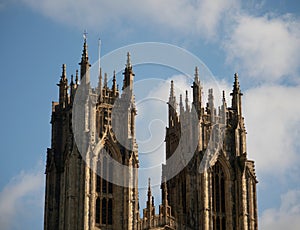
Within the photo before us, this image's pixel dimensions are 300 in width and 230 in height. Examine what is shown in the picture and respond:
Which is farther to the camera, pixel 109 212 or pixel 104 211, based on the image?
pixel 109 212

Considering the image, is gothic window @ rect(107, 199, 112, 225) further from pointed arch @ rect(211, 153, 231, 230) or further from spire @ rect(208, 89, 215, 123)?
spire @ rect(208, 89, 215, 123)

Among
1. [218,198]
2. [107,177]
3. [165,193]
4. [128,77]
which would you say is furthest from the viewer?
[218,198]

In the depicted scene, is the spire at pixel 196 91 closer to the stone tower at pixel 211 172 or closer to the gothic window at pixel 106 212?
the stone tower at pixel 211 172

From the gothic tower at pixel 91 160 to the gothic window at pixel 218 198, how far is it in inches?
264

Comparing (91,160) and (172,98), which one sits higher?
(172,98)

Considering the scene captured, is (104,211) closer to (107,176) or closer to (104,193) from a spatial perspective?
(104,193)

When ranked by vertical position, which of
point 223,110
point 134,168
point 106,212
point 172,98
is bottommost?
point 106,212

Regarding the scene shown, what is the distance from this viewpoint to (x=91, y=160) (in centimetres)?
7100

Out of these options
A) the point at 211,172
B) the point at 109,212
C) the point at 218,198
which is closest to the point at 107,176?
the point at 109,212

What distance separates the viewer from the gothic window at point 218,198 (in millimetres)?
74938

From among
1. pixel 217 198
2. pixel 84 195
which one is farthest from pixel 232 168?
pixel 84 195

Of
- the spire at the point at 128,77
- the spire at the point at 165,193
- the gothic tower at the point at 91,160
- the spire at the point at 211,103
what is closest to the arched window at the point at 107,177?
the gothic tower at the point at 91,160

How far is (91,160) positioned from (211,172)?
9.61 m

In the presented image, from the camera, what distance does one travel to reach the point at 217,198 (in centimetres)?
7550
